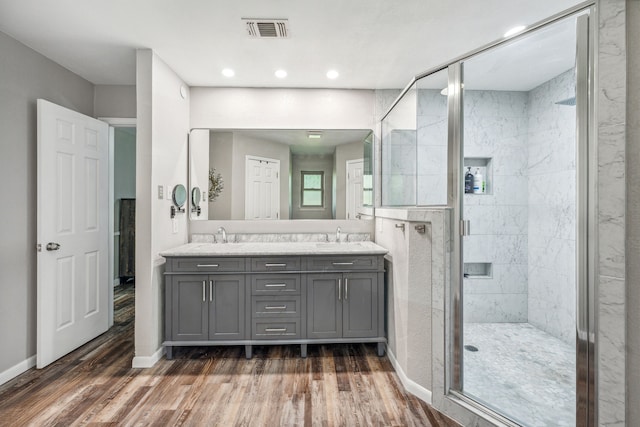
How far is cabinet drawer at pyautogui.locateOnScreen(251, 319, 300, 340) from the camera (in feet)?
8.45

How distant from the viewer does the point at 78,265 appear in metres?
2.76

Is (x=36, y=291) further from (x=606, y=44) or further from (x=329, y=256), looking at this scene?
(x=606, y=44)

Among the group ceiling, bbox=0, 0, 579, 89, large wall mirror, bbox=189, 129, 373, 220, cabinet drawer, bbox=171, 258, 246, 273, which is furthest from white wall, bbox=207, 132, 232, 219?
cabinet drawer, bbox=171, 258, 246, 273

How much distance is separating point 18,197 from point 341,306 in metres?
2.65

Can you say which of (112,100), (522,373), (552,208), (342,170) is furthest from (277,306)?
(112,100)

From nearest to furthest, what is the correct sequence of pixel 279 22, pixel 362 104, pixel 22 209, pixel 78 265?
pixel 279 22 < pixel 22 209 < pixel 78 265 < pixel 362 104

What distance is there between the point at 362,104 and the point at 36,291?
11.0ft

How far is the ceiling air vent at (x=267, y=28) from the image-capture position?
207 centimetres

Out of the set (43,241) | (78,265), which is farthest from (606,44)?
(78,265)

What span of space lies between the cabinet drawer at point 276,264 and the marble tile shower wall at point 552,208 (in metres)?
1.96

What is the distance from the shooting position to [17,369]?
2.30m

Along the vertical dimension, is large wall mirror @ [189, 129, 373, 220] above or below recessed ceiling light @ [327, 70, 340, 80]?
below

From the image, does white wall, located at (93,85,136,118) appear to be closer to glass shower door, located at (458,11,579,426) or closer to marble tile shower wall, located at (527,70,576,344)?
glass shower door, located at (458,11,579,426)

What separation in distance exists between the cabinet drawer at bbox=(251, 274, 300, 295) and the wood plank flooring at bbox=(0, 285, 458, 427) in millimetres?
563
